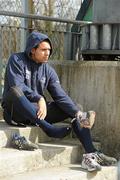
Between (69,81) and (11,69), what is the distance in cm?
113

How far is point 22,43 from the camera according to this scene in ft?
23.1

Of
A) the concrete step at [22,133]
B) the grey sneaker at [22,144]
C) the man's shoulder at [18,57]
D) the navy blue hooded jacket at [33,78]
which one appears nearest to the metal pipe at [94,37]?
the navy blue hooded jacket at [33,78]

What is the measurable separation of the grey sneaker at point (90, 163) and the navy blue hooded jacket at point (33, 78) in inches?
22.5

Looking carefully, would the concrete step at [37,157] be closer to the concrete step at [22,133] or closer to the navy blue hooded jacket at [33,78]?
the concrete step at [22,133]

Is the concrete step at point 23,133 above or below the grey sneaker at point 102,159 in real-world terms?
above

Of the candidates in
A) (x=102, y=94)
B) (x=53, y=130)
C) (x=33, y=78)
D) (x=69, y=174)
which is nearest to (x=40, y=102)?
(x=53, y=130)

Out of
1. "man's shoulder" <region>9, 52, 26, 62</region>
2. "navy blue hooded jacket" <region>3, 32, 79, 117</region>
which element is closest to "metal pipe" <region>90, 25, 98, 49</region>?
"navy blue hooded jacket" <region>3, 32, 79, 117</region>

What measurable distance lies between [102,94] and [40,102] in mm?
1097

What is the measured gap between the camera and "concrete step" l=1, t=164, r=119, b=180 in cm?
488

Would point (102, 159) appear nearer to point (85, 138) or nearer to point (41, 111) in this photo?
point (85, 138)

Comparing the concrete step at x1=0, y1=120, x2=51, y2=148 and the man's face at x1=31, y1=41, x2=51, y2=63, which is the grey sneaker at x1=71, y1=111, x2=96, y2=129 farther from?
the man's face at x1=31, y1=41, x2=51, y2=63

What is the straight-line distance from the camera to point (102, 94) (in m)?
6.09

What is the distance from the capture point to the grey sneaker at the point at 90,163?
17.1ft

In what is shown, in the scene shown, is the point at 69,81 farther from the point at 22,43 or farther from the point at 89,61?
the point at 22,43
